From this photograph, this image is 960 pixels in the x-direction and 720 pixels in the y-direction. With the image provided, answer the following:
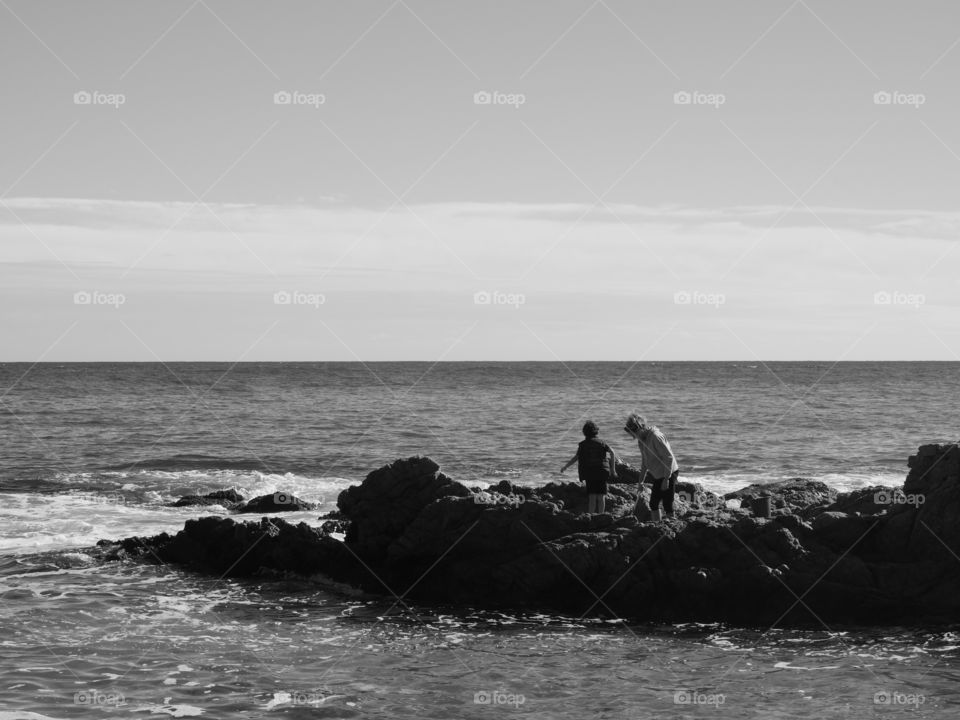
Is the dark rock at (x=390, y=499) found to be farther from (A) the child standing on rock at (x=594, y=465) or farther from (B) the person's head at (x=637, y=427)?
(B) the person's head at (x=637, y=427)

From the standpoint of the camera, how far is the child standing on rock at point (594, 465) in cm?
1788

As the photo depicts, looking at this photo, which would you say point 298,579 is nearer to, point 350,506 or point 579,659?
point 350,506

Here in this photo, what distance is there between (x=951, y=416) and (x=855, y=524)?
44.9 meters

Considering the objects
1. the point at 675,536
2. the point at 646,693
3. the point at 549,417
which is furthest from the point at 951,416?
the point at 646,693

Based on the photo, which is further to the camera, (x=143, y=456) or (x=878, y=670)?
(x=143, y=456)

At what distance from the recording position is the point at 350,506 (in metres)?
19.3

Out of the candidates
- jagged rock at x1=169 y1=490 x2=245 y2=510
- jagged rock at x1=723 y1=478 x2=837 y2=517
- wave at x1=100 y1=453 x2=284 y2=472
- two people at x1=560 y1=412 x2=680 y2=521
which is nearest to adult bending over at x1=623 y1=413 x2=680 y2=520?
two people at x1=560 y1=412 x2=680 y2=521

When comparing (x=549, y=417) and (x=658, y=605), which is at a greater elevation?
(x=549, y=417)

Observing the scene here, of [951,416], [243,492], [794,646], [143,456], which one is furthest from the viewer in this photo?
[951,416]

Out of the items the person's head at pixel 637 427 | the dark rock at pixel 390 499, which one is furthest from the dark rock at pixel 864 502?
the dark rock at pixel 390 499

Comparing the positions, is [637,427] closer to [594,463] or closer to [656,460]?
[656,460]

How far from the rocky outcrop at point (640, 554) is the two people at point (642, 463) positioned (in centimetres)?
60

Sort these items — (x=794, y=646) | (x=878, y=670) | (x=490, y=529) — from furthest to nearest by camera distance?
(x=490, y=529)
(x=794, y=646)
(x=878, y=670)

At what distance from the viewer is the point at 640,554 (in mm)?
16297
